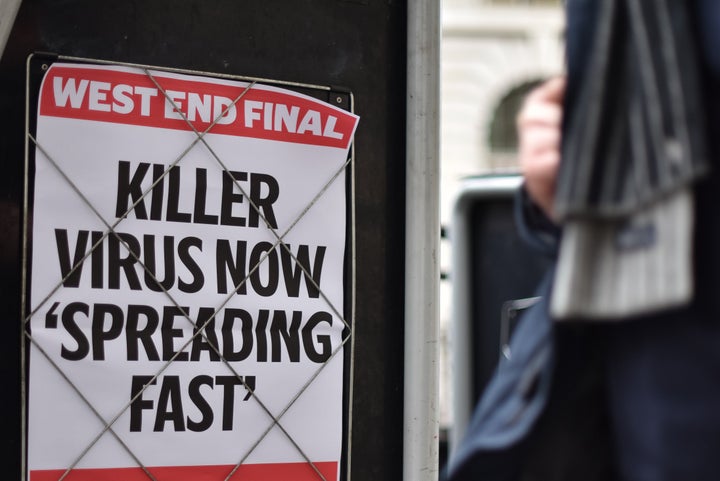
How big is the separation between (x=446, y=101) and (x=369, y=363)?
1350 centimetres

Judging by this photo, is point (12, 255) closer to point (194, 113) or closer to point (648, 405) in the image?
point (194, 113)

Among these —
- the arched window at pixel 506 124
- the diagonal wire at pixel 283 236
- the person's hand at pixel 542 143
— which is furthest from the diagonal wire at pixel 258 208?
the arched window at pixel 506 124

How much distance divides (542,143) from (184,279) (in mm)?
1325

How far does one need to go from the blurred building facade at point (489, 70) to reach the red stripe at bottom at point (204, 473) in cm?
1324

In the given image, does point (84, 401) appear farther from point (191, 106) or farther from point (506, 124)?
point (506, 124)

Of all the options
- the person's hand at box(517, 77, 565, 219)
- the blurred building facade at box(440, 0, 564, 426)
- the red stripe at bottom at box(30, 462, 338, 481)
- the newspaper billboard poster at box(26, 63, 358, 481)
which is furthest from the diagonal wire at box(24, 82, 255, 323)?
the blurred building facade at box(440, 0, 564, 426)

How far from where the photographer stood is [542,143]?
1562 mm

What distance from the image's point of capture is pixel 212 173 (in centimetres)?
272

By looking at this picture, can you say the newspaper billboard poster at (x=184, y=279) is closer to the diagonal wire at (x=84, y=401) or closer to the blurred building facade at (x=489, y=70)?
the diagonal wire at (x=84, y=401)

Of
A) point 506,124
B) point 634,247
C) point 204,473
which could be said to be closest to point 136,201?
point 204,473

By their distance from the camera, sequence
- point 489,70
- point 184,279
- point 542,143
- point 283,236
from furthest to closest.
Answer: point 489,70 < point 283,236 < point 184,279 < point 542,143

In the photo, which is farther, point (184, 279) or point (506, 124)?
point (506, 124)

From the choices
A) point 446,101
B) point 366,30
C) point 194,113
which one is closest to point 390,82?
point 366,30

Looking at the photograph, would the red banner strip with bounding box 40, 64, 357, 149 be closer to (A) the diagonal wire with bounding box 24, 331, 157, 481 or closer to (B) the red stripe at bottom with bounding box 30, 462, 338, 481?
(A) the diagonal wire with bounding box 24, 331, 157, 481
